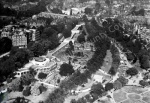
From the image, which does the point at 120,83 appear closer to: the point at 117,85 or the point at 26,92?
the point at 117,85

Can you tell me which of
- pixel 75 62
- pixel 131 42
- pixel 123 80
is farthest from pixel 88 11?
pixel 123 80

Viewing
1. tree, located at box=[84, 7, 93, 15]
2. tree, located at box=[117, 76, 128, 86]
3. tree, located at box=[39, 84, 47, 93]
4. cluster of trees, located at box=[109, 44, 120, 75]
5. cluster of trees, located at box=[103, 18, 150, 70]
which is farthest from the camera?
tree, located at box=[84, 7, 93, 15]

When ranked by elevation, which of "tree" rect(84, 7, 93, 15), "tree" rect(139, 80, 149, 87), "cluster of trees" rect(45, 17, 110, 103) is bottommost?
"tree" rect(139, 80, 149, 87)

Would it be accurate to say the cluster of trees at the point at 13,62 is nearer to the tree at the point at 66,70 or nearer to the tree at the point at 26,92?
the tree at the point at 26,92

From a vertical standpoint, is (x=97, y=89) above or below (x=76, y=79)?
below

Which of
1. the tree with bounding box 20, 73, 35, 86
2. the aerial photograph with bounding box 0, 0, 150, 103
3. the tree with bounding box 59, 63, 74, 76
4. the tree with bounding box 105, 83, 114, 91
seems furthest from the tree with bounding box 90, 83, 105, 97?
the tree with bounding box 20, 73, 35, 86

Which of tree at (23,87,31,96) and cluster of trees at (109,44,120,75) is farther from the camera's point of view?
cluster of trees at (109,44,120,75)

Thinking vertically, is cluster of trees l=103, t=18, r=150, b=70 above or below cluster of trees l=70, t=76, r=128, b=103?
above

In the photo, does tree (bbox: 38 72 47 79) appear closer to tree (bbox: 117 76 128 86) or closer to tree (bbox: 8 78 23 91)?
tree (bbox: 8 78 23 91)
